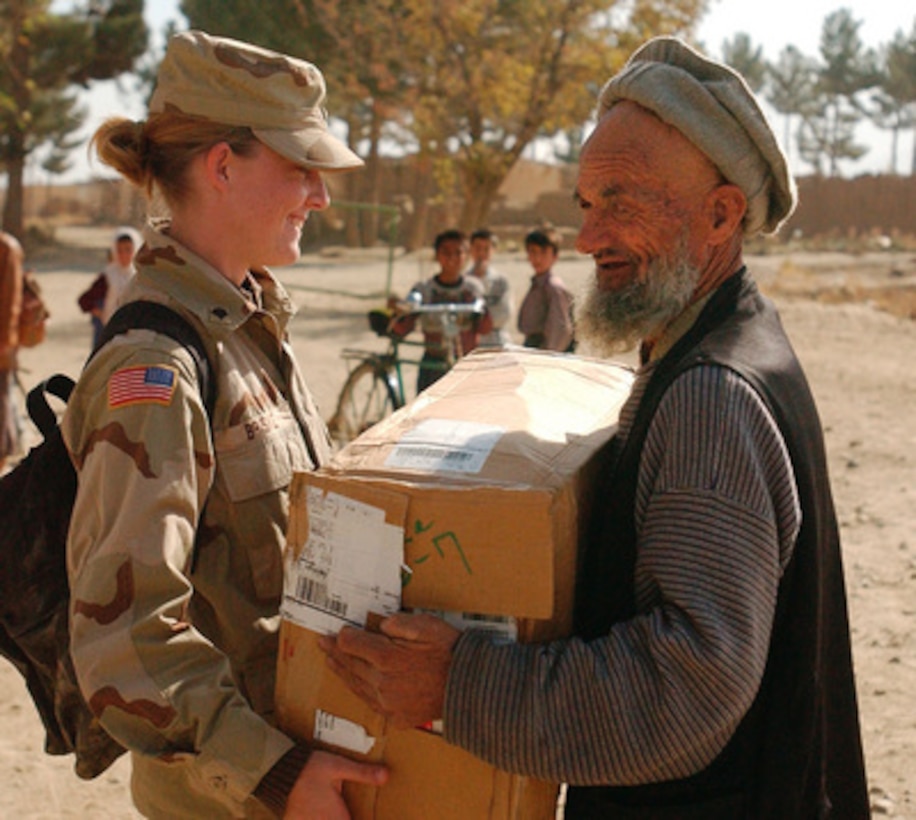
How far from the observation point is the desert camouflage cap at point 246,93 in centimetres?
183

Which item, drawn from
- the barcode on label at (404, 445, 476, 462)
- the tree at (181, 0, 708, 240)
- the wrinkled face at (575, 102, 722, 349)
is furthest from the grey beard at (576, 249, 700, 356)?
the tree at (181, 0, 708, 240)

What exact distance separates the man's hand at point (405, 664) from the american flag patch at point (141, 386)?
17.7 inches

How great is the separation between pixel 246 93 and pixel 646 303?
0.74 m

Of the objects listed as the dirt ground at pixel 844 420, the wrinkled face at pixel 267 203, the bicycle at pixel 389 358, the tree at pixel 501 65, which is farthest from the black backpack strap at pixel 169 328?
the tree at pixel 501 65

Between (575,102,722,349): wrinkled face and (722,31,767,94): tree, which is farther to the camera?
(722,31,767,94): tree

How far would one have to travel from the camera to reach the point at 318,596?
5.16 feet

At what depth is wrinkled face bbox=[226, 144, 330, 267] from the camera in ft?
6.14

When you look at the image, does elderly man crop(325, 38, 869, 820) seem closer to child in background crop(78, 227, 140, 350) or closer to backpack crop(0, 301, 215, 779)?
backpack crop(0, 301, 215, 779)

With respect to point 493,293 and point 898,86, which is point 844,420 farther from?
point 898,86

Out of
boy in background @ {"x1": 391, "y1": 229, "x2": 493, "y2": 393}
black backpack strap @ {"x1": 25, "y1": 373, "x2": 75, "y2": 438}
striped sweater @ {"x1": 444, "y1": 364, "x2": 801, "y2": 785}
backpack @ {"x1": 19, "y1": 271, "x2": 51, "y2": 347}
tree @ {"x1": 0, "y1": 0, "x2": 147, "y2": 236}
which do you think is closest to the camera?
striped sweater @ {"x1": 444, "y1": 364, "x2": 801, "y2": 785}

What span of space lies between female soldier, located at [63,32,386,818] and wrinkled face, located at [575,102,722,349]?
471mm

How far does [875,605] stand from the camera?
5535 millimetres

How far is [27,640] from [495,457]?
861 mm

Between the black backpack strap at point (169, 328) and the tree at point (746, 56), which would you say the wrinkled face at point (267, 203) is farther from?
the tree at point (746, 56)
